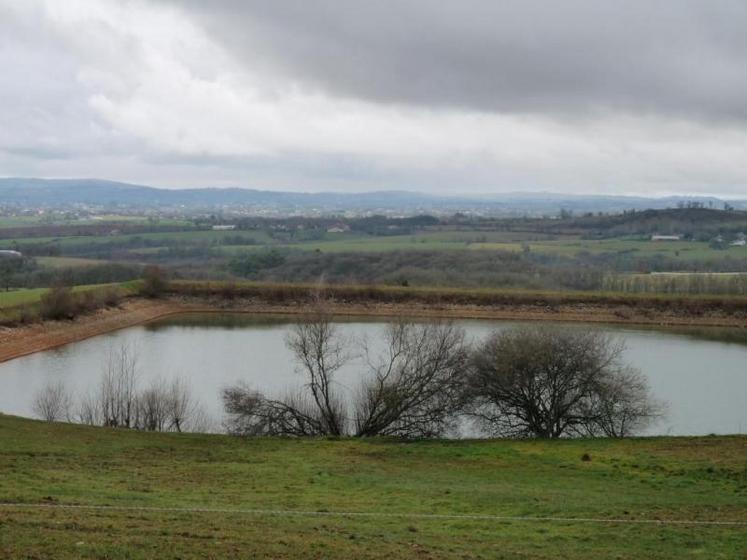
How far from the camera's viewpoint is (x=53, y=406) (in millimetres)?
22156

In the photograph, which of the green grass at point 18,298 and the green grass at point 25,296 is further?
the green grass at point 25,296

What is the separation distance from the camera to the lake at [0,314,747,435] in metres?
25.1

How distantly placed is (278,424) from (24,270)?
5097 centimetres

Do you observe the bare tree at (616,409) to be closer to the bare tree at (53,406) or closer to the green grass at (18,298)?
the bare tree at (53,406)

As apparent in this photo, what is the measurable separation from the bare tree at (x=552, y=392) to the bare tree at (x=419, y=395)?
22.3 inches

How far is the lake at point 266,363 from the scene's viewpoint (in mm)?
25062

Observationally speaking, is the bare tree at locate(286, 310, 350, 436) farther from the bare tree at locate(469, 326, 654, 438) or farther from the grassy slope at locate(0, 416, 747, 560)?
the bare tree at locate(469, 326, 654, 438)

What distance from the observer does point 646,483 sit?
12.9m

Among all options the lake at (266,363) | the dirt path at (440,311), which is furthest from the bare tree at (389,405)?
the dirt path at (440,311)

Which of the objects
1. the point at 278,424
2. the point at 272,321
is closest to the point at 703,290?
the point at 272,321

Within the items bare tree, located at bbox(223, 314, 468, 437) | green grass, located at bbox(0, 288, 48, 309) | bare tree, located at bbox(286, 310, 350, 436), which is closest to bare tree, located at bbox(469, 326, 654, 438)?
bare tree, located at bbox(223, 314, 468, 437)

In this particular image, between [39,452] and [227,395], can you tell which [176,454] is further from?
[227,395]

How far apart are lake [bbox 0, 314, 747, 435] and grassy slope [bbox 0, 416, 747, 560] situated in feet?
23.3

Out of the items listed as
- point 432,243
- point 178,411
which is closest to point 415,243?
point 432,243
